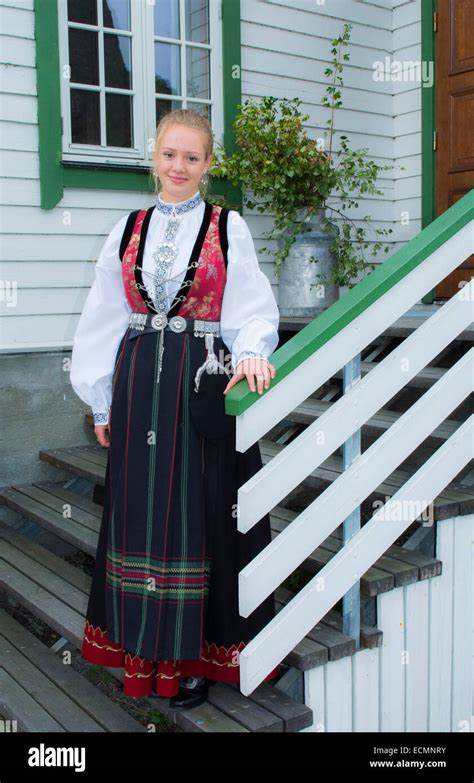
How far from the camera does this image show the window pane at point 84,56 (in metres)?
3.95

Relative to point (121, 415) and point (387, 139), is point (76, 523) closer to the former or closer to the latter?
point (121, 415)

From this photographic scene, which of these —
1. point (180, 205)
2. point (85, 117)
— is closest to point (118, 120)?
point (85, 117)

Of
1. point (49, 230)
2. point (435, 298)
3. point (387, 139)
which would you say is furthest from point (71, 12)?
point (435, 298)

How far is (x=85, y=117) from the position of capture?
4016 mm

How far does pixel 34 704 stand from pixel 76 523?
0.98 m

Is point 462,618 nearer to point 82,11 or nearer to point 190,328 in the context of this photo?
point 190,328

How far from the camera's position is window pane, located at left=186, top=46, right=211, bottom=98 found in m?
4.39

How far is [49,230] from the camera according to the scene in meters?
3.86

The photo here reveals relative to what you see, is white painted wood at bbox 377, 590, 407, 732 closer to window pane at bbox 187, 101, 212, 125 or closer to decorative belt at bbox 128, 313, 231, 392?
decorative belt at bbox 128, 313, 231, 392

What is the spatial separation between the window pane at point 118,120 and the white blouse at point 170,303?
7.35 ft

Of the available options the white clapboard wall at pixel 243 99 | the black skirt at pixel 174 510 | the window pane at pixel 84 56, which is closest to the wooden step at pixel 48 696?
the black skirt at pixel 174 510

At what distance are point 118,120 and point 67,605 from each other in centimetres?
262

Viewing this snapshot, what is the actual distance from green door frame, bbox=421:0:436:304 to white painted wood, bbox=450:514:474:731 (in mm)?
2663

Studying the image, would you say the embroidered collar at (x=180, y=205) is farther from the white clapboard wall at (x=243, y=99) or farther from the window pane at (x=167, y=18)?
the window pane at (x=167, y=18)
